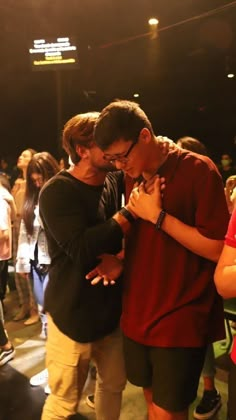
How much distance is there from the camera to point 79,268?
1.79 meters

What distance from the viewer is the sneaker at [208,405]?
2529 millimetres

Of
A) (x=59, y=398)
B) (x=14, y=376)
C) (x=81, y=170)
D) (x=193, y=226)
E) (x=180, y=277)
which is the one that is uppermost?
(x=81, y=170)

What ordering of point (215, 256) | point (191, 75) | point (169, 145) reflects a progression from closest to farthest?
point (215, 256) → point (169, 145) → point (191, 75)

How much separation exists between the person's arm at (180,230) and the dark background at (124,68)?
498 centimetres

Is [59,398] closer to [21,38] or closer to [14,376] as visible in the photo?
[14,376]

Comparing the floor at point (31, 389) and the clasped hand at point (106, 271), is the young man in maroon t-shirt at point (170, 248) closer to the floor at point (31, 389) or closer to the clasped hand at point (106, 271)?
the clasped hand at point (106, 271)

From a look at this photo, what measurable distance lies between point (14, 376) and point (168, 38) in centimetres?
737

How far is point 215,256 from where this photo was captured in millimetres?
1466

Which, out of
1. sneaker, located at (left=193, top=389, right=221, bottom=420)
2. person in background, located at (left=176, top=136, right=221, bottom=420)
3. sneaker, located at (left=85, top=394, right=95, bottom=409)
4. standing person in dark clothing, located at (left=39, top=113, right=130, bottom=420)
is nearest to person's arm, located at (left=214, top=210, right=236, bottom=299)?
standing person in dark clothing, located at (left=39, top=113, right=130, bottom=420)

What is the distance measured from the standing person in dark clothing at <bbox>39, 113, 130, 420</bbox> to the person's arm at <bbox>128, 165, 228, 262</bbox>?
0.56 feet

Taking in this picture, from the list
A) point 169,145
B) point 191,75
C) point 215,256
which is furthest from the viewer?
point 191,75

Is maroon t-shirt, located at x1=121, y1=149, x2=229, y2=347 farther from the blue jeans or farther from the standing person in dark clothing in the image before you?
the blue jeans

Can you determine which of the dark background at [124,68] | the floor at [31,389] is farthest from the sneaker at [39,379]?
the dark background at [124,68]

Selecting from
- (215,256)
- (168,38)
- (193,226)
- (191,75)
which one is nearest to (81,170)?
(193,226)
